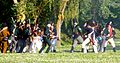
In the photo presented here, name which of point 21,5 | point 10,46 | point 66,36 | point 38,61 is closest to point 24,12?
point 21,5

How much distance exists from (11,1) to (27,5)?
172 cm

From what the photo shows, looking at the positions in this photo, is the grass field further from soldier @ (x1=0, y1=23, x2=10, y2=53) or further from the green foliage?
the green foliage

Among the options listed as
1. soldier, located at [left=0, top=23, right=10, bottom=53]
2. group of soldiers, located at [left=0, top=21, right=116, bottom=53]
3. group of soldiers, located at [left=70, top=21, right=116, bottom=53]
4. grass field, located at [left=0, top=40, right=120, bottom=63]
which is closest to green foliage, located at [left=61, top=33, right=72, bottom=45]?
group of soldiers, located at [left=70, top=21, right=116, bottom=53]

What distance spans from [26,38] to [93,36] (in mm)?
3760

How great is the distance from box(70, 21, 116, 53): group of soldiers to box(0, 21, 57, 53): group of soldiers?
1.43 meters

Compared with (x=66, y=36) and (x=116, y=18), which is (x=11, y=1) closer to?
(x=66, y=36)

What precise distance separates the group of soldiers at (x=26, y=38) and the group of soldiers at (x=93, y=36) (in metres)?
1.43

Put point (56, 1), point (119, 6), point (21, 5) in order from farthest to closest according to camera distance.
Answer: point (119, 6) < point (56, 1) < point (21, 5)

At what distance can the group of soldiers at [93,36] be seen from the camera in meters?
24.9

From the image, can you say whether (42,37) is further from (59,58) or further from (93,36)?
(59,58)

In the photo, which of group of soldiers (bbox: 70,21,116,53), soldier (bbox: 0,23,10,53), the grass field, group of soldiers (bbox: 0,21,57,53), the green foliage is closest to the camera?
the grass field

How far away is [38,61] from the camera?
17.7 m

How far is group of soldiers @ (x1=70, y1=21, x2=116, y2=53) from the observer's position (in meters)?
24.9

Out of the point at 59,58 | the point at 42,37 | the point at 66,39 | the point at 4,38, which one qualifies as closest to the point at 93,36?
the point at 42,37
